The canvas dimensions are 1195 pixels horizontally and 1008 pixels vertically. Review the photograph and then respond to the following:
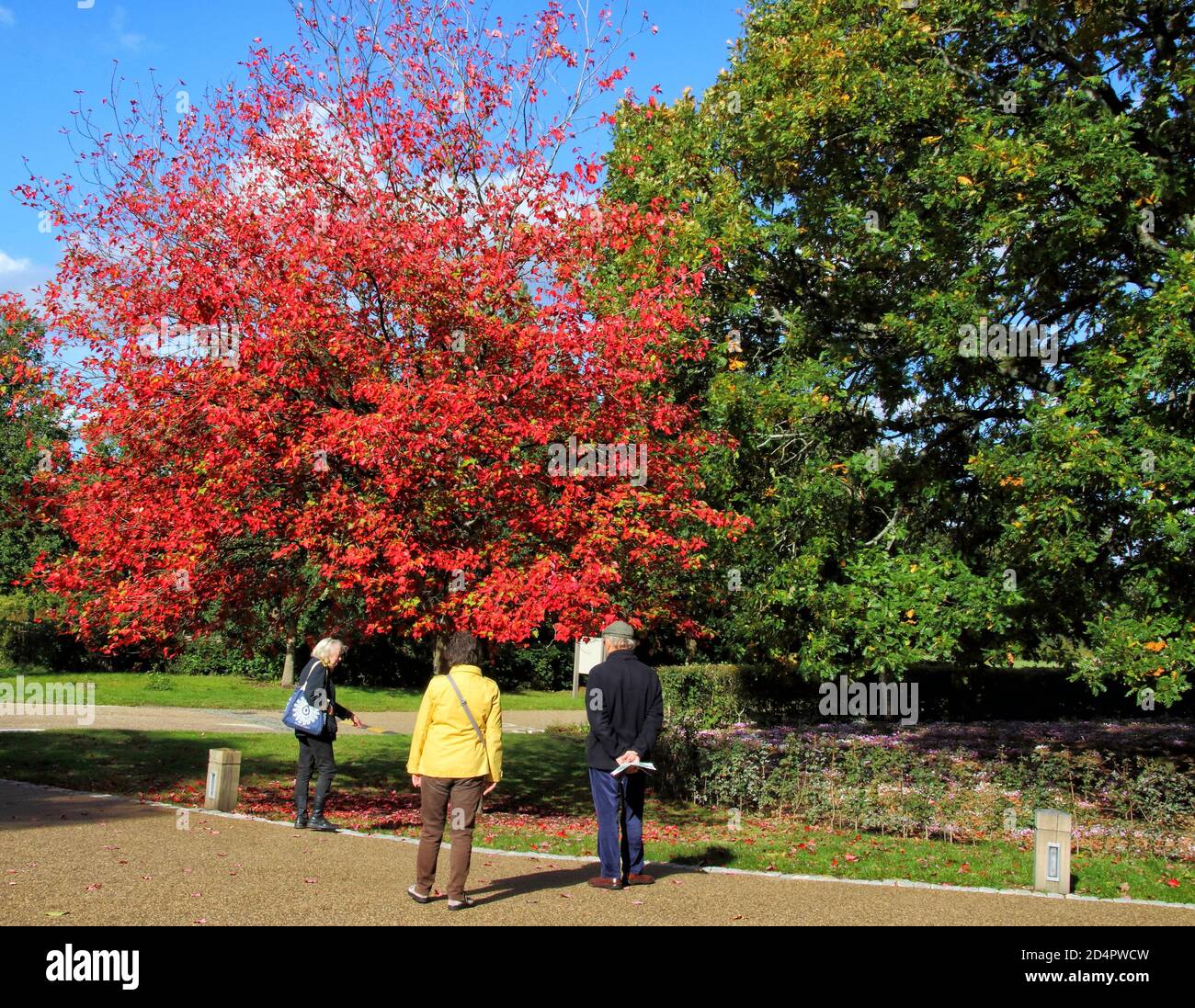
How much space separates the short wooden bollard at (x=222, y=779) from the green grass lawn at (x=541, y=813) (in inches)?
23.2

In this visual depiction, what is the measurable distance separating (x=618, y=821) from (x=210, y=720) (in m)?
15.0

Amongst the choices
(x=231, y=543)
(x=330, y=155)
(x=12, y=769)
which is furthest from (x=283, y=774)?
(x=330, y=155)

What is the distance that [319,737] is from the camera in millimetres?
9719

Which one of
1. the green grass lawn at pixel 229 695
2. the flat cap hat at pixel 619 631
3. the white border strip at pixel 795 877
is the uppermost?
the flat cap hat at pixel 619 631

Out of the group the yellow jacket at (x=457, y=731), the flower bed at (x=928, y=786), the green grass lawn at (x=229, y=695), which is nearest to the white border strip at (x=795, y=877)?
the yellow jacket at (x=457, y=731)

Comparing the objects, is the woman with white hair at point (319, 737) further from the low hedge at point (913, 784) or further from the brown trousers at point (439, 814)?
the low hedge at point (913, 784)

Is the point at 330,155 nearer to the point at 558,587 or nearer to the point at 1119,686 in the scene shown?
the point at 558,587

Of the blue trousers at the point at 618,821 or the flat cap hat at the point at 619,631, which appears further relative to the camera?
the flat cap hat at the point at 619,631

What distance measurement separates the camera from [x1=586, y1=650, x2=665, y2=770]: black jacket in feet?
24.7

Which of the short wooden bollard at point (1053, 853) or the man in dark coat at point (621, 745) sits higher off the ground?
the man in dark coat at point (621, 745)

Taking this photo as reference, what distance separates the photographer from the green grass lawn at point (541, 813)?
9016 millimetres

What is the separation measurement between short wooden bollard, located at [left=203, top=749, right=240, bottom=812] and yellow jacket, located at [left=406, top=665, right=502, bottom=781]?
4.53 meters

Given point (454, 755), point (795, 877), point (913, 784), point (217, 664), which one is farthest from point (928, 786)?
point (217, 664)

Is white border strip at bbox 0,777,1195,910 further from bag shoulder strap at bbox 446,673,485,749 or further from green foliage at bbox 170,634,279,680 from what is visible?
green foliage at bbox 170,634,279,680
